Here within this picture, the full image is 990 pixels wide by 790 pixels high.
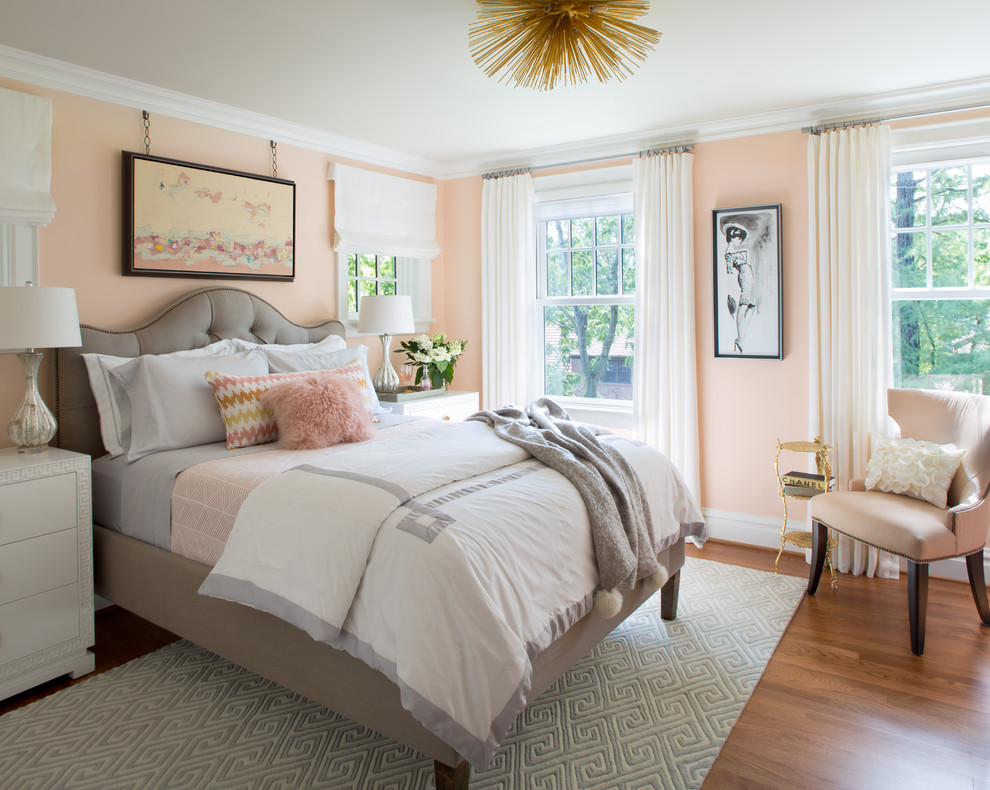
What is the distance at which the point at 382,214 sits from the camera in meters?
4.75

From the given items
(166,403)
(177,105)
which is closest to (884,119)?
(177,105)

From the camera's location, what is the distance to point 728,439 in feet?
14.0

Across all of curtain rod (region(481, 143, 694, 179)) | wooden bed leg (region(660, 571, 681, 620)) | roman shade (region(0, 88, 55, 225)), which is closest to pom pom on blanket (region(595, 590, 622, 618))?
wooden bed leg (region(660, 571, 681, 620))

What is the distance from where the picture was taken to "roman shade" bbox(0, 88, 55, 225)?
2893 mm

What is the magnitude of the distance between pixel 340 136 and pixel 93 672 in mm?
3255

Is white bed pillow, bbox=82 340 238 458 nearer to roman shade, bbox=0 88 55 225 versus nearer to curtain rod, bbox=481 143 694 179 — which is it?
roman shade, bbox=0 88 55 225

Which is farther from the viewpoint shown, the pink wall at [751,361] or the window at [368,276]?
the window at [368,276]

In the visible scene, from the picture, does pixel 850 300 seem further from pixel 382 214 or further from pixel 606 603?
pixel 382 214

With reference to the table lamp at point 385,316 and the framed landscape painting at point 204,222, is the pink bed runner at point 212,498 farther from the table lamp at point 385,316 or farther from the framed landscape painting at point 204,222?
the table lamp at point 385,316

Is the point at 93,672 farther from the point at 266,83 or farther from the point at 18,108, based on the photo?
the point at 266,83

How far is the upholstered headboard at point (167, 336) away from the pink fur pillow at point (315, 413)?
29.1 inches

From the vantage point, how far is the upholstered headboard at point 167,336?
307 cm

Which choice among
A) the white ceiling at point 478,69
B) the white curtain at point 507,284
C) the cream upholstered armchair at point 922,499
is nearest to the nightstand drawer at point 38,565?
the white ceiling at point 478,69

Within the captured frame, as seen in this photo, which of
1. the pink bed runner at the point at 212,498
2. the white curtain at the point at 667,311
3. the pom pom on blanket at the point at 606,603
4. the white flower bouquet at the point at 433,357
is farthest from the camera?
the white flower bouquet at the point at 433,357
